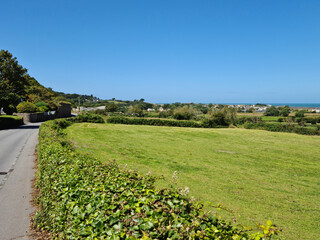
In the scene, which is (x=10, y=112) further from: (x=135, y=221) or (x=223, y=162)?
(x=135, y=221)

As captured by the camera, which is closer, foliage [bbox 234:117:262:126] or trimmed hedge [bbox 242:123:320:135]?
trimmed hedge [bbox 242:123:320:135]

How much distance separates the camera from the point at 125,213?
9.55 ft

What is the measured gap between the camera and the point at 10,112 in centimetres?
3988

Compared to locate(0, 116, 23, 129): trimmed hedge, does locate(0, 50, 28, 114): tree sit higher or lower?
higher

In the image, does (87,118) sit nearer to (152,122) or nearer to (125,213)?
(152,122)

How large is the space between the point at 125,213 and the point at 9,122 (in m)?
34.0

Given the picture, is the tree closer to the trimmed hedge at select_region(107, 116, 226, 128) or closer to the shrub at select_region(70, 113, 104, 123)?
the shrub at select_region(70, 113, 104, 123)

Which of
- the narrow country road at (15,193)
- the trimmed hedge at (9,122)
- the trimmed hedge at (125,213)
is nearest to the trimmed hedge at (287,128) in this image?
the narrow country road at (15,193)

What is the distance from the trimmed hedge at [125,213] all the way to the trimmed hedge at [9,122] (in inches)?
1182

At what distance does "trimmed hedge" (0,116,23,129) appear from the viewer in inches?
1121

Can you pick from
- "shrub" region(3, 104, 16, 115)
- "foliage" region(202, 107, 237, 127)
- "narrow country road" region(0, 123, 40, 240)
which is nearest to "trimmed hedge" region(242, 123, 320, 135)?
"foliage" region(202, 107, 237, 127)

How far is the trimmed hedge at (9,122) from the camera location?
28469mm

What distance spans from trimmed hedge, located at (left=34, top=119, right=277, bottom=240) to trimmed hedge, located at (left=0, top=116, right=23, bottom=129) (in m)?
30.0

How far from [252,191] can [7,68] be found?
116 ft
